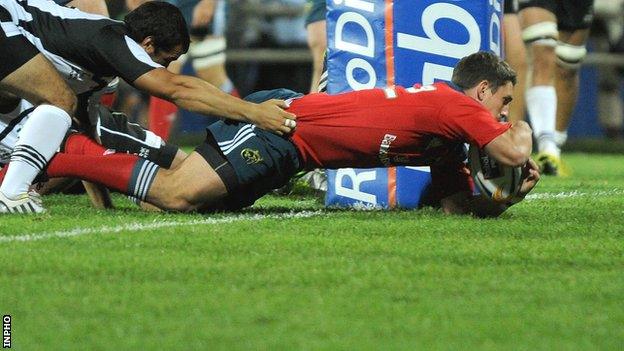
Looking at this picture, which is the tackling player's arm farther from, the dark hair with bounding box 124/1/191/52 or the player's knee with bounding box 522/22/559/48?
the player's knee with bounding box 522/22/559/48

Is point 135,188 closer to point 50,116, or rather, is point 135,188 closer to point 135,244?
point 50,116

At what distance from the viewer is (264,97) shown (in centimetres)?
561

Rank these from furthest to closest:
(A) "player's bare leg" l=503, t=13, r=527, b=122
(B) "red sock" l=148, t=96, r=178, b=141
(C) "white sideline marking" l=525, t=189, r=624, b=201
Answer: (B) "red sock" l=148, t=96, r=178, b=141
(A) "player's bare leg" l=503, t=13, r=527, b=122
(C) "white sideline marking" l=525, t=189, r=624, b=201

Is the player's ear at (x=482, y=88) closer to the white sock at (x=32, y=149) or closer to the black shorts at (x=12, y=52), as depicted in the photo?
the white sock at (x=32, y=149)

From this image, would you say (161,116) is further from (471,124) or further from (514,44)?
(471,124)

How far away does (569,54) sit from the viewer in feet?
30.2

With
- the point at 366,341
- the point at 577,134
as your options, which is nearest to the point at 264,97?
the point at 366,341

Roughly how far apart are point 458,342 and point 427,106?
219 cm

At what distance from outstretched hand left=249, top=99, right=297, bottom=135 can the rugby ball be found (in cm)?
72

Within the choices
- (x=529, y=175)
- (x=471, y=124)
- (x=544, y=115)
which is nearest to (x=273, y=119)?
(x=471, y=124)

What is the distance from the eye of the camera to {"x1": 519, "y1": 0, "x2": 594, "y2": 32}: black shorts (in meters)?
8.94

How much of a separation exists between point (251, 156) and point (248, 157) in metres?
0.01

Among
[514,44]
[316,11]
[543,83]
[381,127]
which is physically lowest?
[543,83]

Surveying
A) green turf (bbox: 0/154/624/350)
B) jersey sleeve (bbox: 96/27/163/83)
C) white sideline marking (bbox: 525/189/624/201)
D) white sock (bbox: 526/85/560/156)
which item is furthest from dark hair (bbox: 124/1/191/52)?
white sock (bbox: 526/85/560/156)
